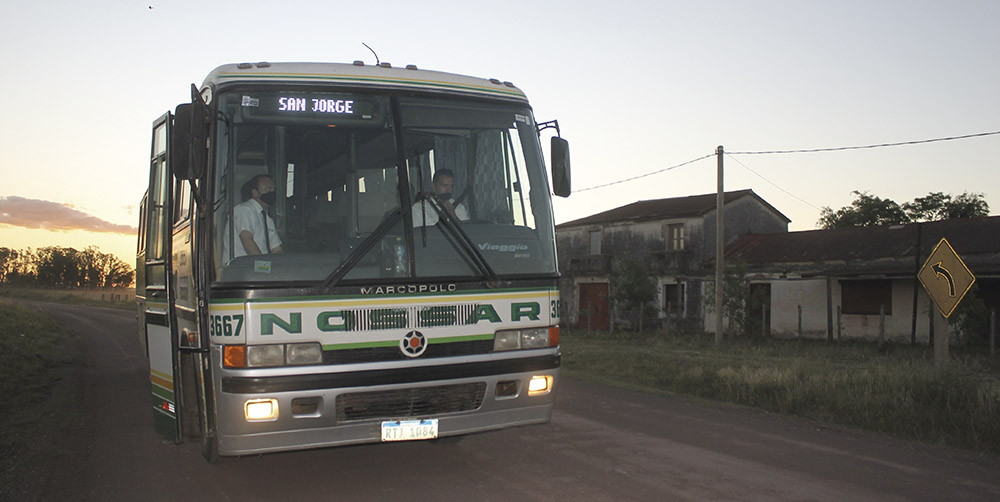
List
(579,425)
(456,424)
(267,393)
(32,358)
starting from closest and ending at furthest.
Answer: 1. (267,393)
2. (456,424)
3. (579,425)
4. (32,358)

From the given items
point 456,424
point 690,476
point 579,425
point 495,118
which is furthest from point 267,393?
point 579,425

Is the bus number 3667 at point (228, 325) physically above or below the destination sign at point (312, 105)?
below

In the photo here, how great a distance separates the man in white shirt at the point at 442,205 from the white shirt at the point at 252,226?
0.99m

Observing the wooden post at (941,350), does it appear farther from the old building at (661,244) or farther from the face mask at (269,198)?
the old building at (661,244)

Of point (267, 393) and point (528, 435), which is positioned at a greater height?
point (267, 393)

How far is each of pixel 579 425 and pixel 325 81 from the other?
4.61 metres

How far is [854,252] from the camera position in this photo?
3184 cm

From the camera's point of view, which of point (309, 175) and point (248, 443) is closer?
point (248, 443)

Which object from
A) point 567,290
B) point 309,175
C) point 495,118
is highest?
point 495,118

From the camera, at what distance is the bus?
5359 millimetres

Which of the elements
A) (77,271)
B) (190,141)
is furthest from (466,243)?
(77,271)

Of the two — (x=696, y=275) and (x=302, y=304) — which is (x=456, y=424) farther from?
(x=696, y=275)

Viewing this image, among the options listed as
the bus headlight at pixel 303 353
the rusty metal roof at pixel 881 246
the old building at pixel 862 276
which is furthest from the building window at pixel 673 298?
the bus headlight at pixel 303 353

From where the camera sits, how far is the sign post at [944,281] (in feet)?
37.4
